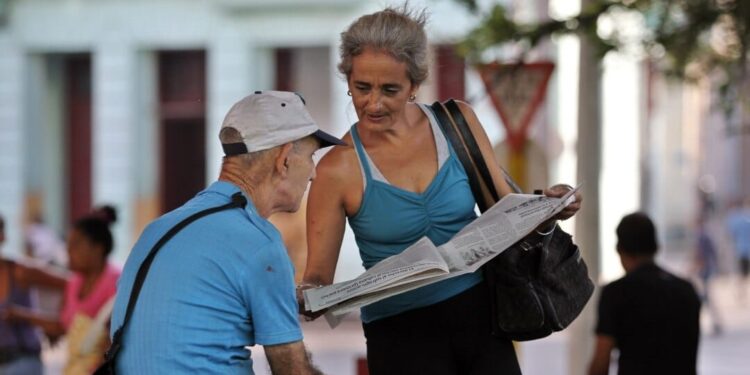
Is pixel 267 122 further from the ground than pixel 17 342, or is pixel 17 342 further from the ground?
pixel 267 122

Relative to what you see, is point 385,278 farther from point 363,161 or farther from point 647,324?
point 647,324

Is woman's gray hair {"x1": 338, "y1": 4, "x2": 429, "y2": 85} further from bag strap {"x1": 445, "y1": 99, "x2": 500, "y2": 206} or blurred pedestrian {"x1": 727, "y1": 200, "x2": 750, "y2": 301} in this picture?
blurred pedestrian {"x1": 727, "y1": 200, "x2": 750, "y2": 301}

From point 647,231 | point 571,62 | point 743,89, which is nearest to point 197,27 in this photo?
point 571,62

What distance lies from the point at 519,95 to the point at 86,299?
14.3ft

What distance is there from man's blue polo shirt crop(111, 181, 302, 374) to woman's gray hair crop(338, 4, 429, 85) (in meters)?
0.88

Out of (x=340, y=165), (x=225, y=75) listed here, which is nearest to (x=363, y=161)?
(x=340, y=165)

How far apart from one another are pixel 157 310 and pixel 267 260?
0.28 m

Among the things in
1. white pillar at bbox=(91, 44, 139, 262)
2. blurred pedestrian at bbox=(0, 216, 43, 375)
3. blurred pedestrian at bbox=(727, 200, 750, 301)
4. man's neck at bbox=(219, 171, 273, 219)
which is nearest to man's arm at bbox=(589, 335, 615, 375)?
man's neck at bbox=(219, 171, 273, 219)

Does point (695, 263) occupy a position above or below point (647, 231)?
below

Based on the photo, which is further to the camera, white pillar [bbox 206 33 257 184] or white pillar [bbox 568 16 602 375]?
white pillar [bbox 206 33 257 184]

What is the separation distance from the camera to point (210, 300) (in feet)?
11.6

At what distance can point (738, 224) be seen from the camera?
24.9 metres

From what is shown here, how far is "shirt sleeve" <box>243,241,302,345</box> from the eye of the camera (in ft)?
11.6

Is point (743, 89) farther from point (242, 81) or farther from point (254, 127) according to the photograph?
point (242, 81)
